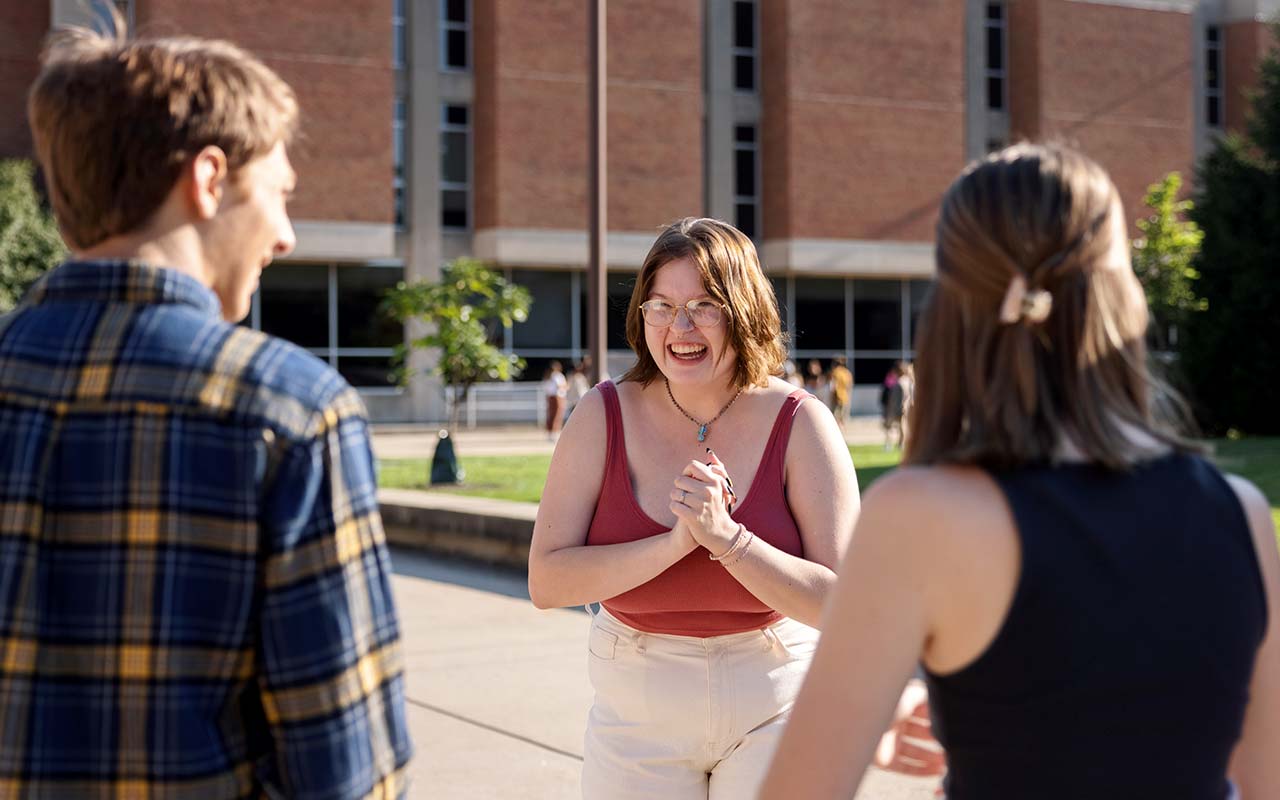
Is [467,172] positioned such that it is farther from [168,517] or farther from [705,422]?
[168,517]

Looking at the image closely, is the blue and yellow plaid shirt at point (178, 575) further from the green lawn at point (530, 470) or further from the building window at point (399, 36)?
the building window at point (399, 36)

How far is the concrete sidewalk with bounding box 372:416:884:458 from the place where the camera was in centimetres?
2614

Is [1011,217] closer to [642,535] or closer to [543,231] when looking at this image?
[642,535]

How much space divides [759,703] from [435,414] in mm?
36048

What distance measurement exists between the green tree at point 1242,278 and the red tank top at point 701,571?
29.5 metres

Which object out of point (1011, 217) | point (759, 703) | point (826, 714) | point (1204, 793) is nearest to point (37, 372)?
point (826, 714)

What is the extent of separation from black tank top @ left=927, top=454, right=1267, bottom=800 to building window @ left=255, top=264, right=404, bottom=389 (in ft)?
116

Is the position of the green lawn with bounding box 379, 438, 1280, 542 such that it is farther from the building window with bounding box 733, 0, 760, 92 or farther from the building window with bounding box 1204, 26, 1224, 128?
the building window with bounding box 1204, 26, 1224, 128

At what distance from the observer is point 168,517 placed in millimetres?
1845

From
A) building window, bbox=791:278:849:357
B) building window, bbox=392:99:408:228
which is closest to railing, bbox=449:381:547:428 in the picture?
building window, bbox=392:99:408:228

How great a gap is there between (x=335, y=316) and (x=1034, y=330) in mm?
36268

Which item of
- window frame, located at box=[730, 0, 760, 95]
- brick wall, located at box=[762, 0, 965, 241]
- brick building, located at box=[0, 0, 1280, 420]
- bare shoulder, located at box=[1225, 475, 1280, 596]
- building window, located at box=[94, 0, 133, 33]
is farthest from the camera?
window frame, located at box=[730, 0, 760, 95]

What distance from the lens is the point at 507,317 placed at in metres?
19.4

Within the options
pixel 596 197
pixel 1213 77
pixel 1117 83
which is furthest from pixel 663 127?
pixel 596 197
